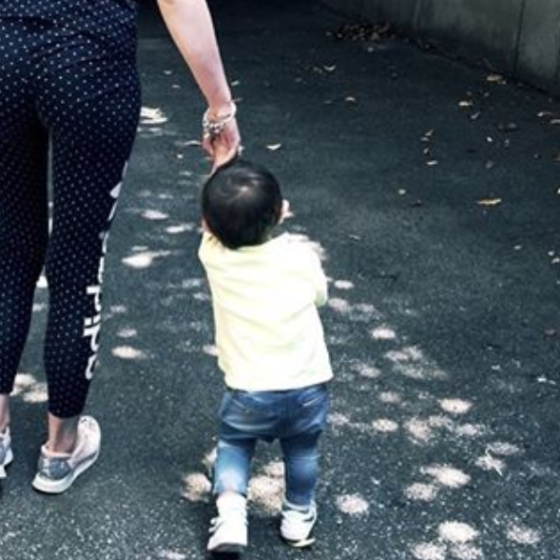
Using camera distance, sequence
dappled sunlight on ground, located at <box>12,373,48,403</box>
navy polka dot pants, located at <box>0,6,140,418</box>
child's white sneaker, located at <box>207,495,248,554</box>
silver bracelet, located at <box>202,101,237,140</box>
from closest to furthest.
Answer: navy polka dot pants, located at <box>0,6,140,418</box>, silver bracelet, located at <box>202,101,237,140</box>, child's white sneaker, located at <box>207,495,248,554</box>, dappled sunlight on ground, located at <box>12,373,48,403</box>

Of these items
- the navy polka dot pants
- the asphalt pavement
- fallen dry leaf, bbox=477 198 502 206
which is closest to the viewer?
the navy polka dot pants

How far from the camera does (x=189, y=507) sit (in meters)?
3.25

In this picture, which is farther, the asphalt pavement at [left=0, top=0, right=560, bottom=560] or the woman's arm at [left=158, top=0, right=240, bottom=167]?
the asphalt pavement at [left=0, top=0, right=560, bottom=560]

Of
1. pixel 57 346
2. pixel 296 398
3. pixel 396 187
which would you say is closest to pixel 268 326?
pixel 296 398

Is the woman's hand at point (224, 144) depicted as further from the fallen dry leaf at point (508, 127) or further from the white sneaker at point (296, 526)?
the fallen dry leaf at point (508, 127)

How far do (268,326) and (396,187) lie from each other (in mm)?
3345

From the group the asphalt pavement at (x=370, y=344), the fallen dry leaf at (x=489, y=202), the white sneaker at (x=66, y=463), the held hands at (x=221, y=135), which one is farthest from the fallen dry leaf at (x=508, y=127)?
the held hands at (x=221, y=135)

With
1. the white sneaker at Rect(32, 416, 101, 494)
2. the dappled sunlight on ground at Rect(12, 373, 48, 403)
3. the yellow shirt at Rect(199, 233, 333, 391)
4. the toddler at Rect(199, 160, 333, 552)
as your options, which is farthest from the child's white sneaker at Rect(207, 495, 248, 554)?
the dappled sunlight on ground at Rect(12, 373, 48, 403)

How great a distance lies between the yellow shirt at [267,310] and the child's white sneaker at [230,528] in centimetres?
34

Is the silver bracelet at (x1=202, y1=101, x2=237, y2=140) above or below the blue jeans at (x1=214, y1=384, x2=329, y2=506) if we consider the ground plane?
above

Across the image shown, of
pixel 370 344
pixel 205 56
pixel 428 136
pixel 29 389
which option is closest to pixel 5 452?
pixel 29 389

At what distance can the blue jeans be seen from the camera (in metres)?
2.88

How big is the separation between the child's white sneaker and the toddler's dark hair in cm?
72

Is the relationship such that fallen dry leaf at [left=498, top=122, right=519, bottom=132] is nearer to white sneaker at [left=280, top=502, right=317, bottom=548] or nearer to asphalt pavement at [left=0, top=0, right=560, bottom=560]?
asphalt pavement at [left=0, top=0, right=560, bottom=560]
